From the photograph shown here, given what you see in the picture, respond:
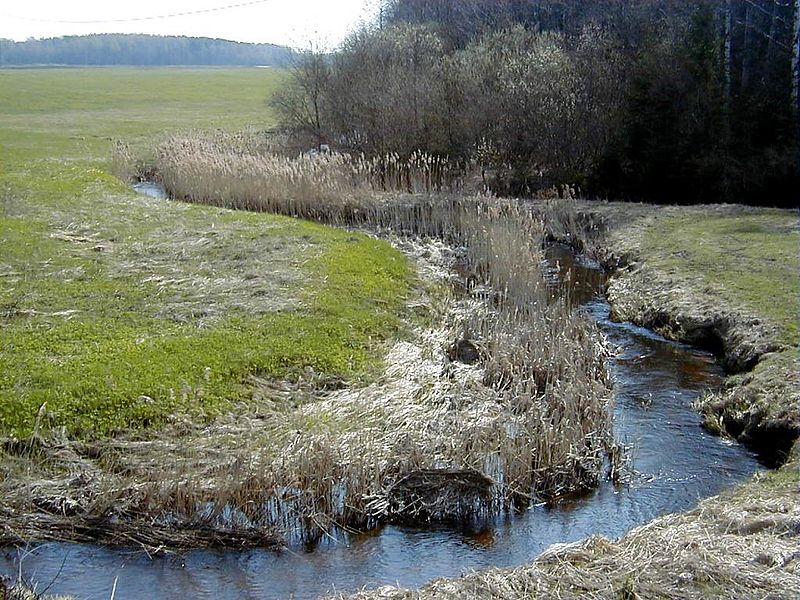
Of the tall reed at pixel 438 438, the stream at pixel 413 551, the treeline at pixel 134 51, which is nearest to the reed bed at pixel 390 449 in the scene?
the tall reed at pixel 438 438

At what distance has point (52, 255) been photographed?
1315 cm

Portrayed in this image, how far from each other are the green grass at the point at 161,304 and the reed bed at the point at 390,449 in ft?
1.47

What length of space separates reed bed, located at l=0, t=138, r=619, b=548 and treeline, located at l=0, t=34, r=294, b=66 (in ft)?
236

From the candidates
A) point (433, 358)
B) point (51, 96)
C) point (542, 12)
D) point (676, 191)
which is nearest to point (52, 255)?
point (433, 358)

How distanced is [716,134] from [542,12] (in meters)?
11.8

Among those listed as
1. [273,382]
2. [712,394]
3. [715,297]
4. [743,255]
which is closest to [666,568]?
[712,394]

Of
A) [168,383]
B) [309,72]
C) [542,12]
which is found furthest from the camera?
[542,12]

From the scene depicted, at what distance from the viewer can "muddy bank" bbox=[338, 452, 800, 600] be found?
4.79m

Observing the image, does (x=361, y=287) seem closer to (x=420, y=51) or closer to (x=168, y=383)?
(x=168, y=383)

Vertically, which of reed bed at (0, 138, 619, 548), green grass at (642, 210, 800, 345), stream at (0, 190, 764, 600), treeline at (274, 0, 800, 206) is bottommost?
stream at (0, 190, 764, 600)

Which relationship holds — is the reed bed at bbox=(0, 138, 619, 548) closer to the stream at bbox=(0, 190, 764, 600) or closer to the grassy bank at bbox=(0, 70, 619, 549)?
the grassy bank at bbox=(0, 70, 619, 549)

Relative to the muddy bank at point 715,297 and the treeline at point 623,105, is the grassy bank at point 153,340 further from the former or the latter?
the treeline at point 623,105

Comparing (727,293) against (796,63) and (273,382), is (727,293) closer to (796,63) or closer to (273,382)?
(273,382)

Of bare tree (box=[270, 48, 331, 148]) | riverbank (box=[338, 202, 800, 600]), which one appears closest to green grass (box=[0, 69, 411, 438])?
riverbank (box=[338, 202, 800, 600])
